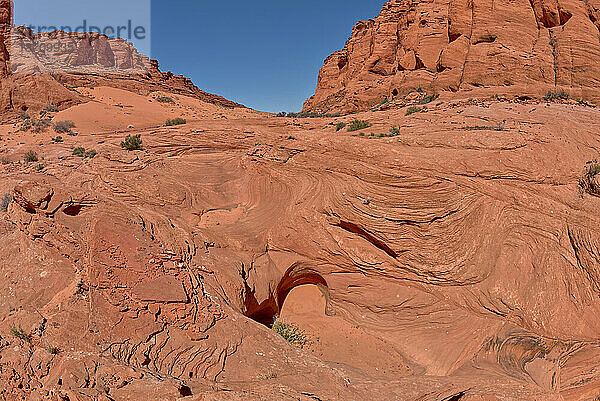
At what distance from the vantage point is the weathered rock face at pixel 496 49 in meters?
19.5

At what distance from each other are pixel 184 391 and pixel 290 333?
155 inches

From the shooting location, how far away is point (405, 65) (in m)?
28.1

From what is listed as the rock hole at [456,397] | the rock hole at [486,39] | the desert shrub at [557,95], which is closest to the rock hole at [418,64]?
the rock hole at [486,39]

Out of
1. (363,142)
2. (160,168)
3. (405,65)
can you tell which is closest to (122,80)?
(405,65)

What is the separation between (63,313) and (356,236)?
6227 millimetres

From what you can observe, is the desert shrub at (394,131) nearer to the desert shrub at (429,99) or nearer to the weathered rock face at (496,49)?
the desert shrub at (429,99)

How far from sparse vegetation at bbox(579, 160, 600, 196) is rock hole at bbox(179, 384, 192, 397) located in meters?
9.00

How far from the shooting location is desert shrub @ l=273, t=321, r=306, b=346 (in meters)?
7.17

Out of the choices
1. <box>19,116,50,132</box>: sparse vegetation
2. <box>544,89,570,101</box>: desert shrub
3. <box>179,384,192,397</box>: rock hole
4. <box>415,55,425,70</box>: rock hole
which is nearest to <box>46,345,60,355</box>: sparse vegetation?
<box>179,384,192,397</box>: rock hole

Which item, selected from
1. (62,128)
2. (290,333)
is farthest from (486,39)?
(62,128)

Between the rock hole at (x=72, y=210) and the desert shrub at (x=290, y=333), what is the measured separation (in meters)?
4.98

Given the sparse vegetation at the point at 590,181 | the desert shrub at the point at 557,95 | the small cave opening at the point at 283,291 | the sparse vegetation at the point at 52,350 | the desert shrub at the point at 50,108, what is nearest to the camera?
the sparse vegetation at the point at 52,350

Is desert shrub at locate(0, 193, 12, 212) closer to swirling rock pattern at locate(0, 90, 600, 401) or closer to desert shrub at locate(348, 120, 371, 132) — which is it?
swirling rock pattern at locate(0, 90, 600, 401)

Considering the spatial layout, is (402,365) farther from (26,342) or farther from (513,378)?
(26,342)
